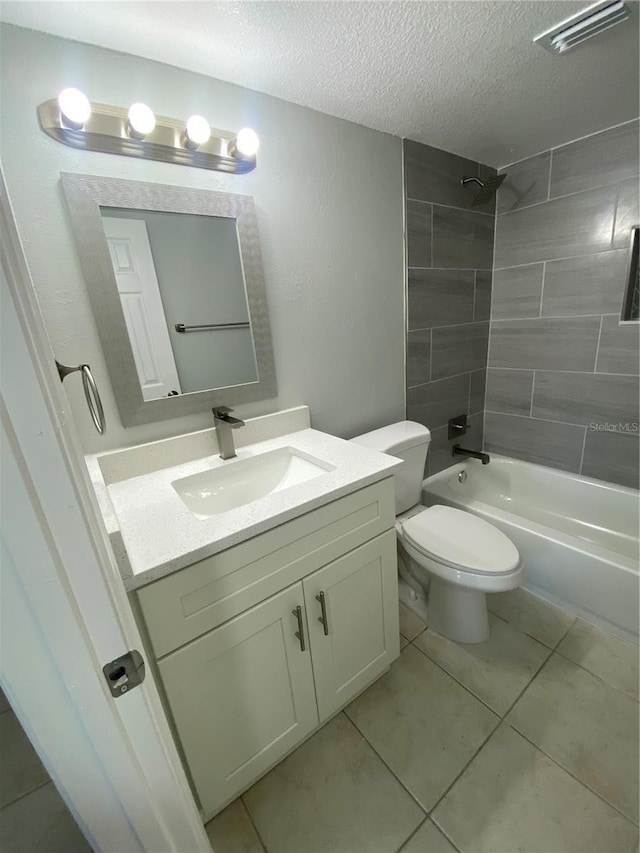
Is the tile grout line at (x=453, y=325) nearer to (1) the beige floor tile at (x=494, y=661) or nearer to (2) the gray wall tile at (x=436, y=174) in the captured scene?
(2) the gray wall tile at (x=436, y=174)

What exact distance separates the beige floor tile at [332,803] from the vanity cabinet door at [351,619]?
13 centimetres

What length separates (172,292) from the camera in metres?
1.16

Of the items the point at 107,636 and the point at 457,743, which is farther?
the point at 457,743

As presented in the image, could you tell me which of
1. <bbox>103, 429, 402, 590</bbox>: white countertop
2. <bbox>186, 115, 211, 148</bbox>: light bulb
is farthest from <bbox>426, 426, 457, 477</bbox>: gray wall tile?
<bbox>186, 115, 211, 148</bbox>: light bulb

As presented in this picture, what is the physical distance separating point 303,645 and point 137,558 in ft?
1.84

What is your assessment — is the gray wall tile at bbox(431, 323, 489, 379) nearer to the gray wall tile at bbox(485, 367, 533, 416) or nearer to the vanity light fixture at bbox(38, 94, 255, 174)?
the gray wall tile at bbox(485, 367, 533, 416)

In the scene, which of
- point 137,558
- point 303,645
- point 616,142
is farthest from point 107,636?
point 616,142

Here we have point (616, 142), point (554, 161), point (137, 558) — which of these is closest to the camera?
point (137, 558)

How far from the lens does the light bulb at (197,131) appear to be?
103 cm

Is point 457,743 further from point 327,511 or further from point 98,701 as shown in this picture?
point 98,701

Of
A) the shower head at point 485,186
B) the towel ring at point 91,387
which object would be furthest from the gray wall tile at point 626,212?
the towel ring at point 91,387

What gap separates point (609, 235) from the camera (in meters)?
1.70

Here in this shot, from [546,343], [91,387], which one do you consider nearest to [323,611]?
[91,387]

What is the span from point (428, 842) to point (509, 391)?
6.80 feet
